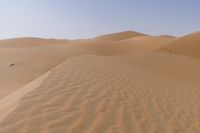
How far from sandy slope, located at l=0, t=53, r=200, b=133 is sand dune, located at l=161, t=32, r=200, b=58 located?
11.7 metres

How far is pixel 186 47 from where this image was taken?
2027 cm

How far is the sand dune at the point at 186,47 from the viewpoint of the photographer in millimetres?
19625

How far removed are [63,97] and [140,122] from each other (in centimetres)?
139

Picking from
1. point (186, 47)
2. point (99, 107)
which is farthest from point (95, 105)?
point (186, 47)

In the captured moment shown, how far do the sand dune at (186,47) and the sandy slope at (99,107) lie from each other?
11.7 m

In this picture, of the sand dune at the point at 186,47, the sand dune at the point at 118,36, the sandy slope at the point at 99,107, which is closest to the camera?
the sandy slope at the point at 99,107

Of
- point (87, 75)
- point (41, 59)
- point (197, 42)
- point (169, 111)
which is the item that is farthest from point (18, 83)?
point (197, 42)

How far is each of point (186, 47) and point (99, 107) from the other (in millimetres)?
16344

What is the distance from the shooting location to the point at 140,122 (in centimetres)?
486

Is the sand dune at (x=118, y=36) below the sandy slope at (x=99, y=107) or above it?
below

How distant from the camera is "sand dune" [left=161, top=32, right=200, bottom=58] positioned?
19.6 meters

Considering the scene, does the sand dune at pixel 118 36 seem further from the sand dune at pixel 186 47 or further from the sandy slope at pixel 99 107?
the sandy slope at pixel 99 107

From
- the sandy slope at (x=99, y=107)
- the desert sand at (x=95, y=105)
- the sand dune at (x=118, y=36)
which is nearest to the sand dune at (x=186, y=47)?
the desert sand at (x=95, y=105)

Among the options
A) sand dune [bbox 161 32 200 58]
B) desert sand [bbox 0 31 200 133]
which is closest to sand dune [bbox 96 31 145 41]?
sand dune [bbox 161 32 200 58]
